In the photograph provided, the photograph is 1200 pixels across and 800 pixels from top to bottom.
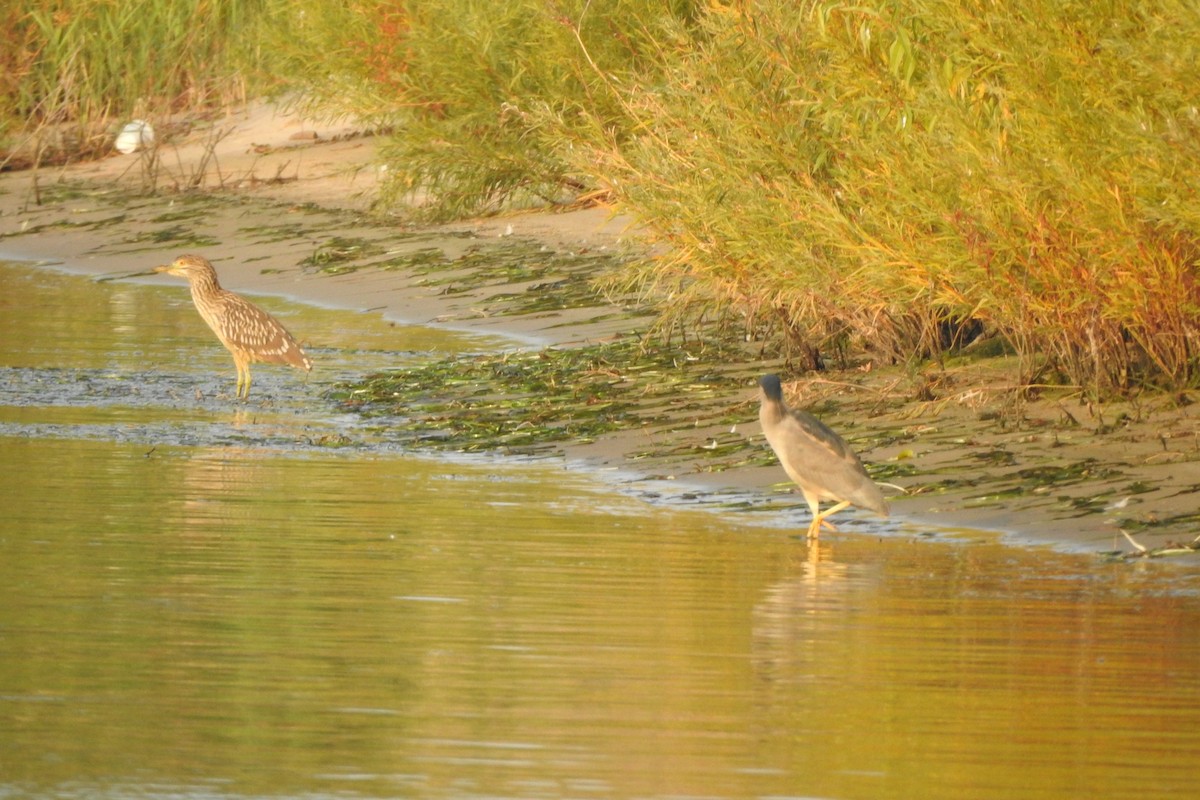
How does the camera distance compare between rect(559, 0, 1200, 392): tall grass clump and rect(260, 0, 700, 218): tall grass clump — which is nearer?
rect(559, 0, 1200, 392): tall grass clump

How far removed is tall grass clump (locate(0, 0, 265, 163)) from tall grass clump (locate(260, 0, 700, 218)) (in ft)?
25.9

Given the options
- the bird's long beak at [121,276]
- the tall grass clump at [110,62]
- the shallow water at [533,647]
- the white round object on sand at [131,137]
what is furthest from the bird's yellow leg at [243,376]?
the tall grass clump at [110,62]

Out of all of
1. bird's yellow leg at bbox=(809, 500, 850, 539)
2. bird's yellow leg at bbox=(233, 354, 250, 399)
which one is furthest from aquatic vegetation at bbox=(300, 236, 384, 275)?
bird's yellow leg at bbox=(809, 500, 850, 539)

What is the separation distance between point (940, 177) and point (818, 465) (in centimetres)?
231

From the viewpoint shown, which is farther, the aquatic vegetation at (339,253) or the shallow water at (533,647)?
the aquatic vegetation at (339,253)

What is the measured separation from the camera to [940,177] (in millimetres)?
11445

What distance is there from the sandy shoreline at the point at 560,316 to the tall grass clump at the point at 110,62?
1002mm

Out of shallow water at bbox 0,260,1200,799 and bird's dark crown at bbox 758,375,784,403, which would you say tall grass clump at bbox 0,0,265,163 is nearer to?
shallow water at bbox 0,260,1200,799

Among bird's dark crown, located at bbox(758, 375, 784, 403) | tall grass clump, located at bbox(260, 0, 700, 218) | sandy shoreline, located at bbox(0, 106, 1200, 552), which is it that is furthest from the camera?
tall grass clump, located at bbox(260, 0, 700, 218)

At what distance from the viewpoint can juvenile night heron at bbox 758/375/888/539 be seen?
32.2ft

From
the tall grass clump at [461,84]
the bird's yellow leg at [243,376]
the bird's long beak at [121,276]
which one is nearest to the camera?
the bird's yellow leg at [243,376]

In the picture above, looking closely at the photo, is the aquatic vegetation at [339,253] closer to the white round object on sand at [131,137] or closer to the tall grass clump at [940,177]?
the tall grass clump at [940,177]

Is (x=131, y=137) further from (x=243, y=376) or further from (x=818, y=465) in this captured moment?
(x=818, y=465)

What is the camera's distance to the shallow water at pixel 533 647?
19.5ft
